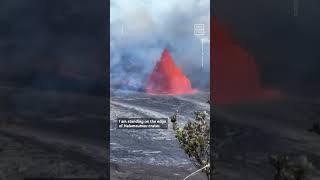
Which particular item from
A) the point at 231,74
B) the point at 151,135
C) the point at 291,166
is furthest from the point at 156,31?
the point at 291,166

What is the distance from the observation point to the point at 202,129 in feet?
24.1

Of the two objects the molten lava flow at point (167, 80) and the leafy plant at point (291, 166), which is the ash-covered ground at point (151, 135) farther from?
the leafy plant at point (291, 166)

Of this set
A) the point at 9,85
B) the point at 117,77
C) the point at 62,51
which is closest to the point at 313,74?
the point at 117,77

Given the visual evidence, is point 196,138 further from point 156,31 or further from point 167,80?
point 156,31

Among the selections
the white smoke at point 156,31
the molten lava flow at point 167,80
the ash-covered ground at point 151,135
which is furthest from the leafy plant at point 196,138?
the white smoke at point 156,31

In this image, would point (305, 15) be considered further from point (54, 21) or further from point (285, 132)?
point (54, 21)

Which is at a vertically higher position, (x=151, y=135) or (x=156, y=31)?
(x=156, y=31)

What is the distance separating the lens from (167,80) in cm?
732

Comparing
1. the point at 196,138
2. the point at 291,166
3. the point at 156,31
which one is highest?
the point at 156,31

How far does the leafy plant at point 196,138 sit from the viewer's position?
733 centimetres

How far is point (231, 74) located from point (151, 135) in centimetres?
95

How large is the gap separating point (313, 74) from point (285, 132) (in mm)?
606

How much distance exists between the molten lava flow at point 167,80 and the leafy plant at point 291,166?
1038mm

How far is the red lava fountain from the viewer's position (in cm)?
728
